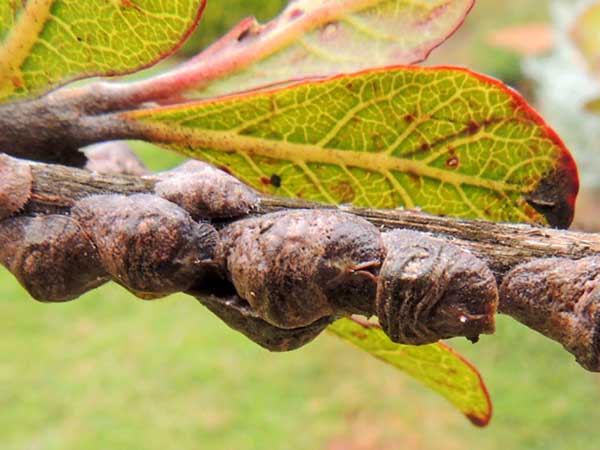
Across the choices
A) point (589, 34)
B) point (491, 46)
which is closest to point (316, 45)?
point (589, 34)

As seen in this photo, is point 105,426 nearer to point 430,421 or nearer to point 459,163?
point 430,421

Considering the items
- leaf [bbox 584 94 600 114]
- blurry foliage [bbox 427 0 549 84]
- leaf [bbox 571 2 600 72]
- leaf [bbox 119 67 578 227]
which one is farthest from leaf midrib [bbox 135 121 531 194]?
blurry foliage [bbox 427 0 549 84]

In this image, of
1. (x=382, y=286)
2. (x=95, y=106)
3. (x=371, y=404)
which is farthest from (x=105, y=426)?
(x=382, y=286)

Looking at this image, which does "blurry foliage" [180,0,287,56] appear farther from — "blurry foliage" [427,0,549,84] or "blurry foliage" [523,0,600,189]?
"blurry foliage" [523,0,600,189]

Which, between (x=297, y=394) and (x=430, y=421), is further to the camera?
(x=297, y=394)

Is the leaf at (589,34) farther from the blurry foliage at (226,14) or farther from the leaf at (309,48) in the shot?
the blurry foliage at (226,14)

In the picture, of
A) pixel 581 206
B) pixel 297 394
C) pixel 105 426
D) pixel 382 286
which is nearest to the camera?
pixel 382 286

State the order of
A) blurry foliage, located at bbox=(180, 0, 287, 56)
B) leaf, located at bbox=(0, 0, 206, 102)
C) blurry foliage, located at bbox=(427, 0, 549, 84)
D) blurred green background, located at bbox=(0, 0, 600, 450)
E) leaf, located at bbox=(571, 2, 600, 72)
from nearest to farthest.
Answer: leaf, located at bbox=(0, 0, 206, 102) < leaf, located at bbox=(571, 2, 600, 72) < blurred green background, located at bbox=(0, 0, 600, 450) < blurry foliage, located at bbox=(180, 0, 287, 56) < blurry foliage, located at bbox=(427, 0, 549, 84)
